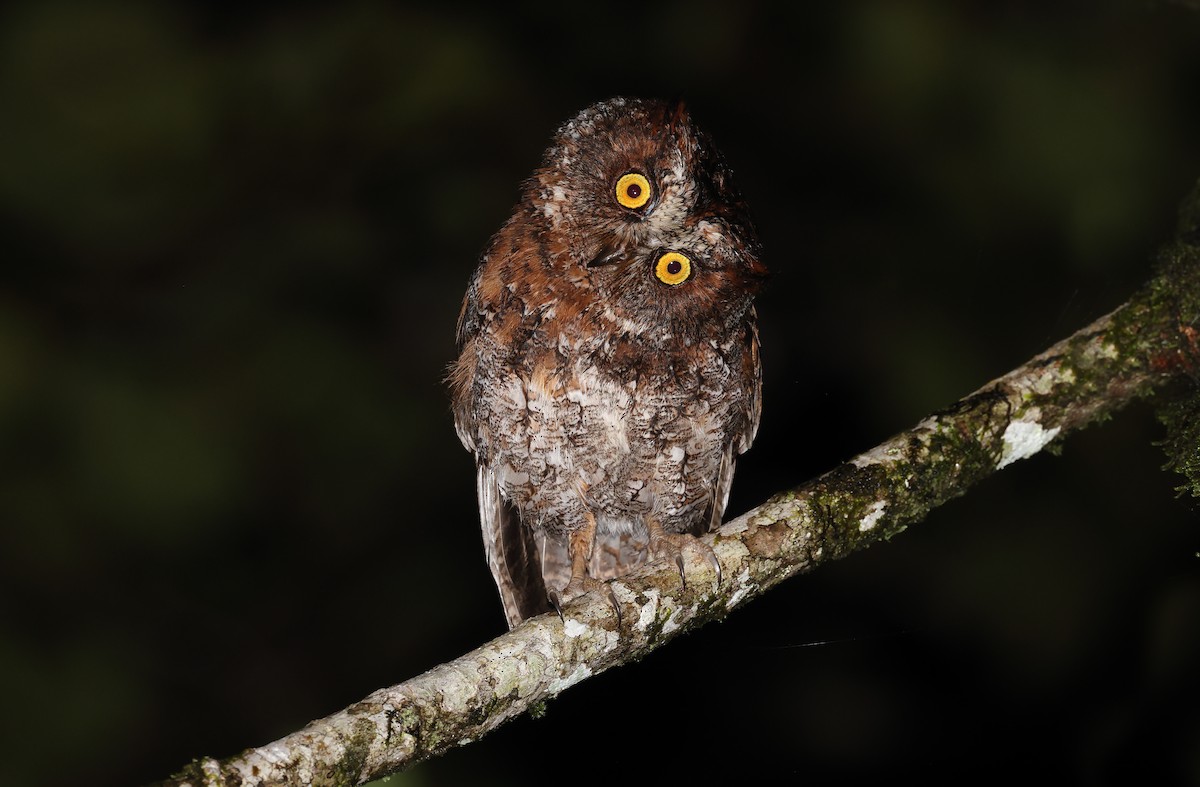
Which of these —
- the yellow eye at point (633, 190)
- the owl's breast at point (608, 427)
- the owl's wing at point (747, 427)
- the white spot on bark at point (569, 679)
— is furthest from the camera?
the owl's wing at point (747, 427)

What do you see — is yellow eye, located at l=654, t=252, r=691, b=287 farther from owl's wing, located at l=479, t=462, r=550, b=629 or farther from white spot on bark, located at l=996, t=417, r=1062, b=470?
owl's wing, located at l=479, t=462, r=550, b=629

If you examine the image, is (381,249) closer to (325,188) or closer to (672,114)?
(325,188)

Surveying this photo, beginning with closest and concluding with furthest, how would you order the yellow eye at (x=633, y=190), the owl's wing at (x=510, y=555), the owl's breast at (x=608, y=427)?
the yellow eye at (x=633, y=190), the owl's breast at (x=608, y=427), the owl's wing at (x=510, y=555)

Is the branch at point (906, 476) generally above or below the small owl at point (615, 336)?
below

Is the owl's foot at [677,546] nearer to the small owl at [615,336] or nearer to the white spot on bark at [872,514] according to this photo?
the small owl at [615,336]

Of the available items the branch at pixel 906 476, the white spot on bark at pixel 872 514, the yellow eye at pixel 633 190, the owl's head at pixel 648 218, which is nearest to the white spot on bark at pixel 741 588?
the branch at pixel 906 476

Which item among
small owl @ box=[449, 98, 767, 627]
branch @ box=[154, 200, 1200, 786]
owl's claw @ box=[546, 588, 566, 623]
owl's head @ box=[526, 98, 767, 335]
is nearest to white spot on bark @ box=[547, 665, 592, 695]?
branch @ box=[154, 200, 1200, 786]

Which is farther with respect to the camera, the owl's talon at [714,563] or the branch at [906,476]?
the owl's talon at [714,563]
